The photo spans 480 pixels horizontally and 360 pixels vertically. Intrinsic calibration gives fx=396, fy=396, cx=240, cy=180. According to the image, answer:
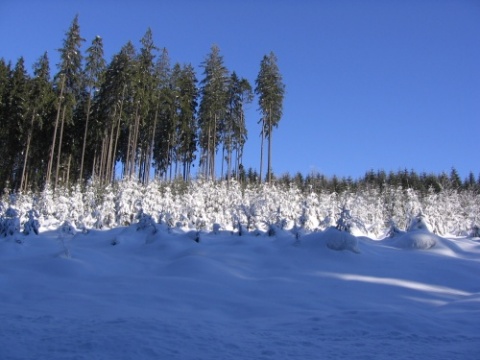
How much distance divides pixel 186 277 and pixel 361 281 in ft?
13.5

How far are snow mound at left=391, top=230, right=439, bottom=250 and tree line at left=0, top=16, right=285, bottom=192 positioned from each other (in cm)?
1889

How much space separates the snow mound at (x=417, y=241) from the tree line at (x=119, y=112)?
18.9 meters

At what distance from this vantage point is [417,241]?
13164mm

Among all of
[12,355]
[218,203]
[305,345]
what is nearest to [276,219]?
[218,203]

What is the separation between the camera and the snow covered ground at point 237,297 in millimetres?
4707

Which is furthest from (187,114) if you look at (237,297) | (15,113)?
(237,297)

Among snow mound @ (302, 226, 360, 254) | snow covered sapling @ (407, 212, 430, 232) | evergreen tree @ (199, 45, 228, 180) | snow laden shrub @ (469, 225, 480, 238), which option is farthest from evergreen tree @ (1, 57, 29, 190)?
snow laden shrub @ (469, 225, 480, 238)

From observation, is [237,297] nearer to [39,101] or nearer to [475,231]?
[475,231]

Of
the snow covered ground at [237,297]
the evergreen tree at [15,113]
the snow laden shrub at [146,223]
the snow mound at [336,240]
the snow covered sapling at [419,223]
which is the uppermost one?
the evergreen tree at [15,113]

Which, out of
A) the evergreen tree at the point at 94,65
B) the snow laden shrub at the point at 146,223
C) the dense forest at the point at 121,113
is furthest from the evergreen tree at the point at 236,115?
the snow laden shrub at the point at 146,223

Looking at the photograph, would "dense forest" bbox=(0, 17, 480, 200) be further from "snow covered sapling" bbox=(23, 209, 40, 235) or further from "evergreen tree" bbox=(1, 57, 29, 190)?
"snow covered sapling" bbox=(23, 209, 40, 235)

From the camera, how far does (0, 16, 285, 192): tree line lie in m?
29.5

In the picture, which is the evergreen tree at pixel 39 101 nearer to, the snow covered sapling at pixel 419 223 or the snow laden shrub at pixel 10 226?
the snow laden shrub at pixel 10 226

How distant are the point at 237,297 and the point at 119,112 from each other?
26.2m
